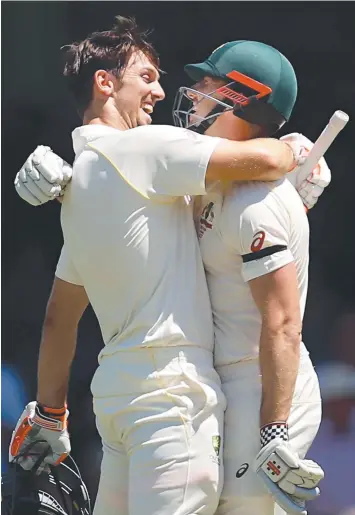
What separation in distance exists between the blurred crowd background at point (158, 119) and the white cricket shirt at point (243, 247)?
101 inches

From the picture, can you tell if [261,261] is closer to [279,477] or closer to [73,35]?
[279,477]

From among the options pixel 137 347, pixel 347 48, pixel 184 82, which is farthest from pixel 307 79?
pixel 137 347

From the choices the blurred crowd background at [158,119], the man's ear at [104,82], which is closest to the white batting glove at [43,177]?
the man's ear at [104,82]

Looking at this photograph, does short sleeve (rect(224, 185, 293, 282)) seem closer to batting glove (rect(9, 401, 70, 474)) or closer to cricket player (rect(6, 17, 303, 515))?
cricket player (rect(6, 17, 303, 515))

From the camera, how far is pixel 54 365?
3.51 m

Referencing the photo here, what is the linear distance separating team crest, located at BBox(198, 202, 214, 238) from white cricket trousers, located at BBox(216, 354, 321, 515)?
339 mm

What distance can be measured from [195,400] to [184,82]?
296 cm

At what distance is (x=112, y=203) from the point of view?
304cm

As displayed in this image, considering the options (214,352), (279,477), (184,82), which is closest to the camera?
(279,477)

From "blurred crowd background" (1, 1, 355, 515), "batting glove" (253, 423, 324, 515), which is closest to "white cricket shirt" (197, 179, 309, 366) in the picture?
"batting glove" (253, 423, 324, 515)

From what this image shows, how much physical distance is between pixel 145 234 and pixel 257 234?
0.27 metres

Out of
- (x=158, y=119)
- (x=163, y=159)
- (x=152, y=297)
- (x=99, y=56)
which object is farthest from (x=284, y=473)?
(x=158, y=119)

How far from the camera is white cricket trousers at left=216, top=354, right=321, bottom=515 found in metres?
2.91

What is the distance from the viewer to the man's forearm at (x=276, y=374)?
9.46 feet
